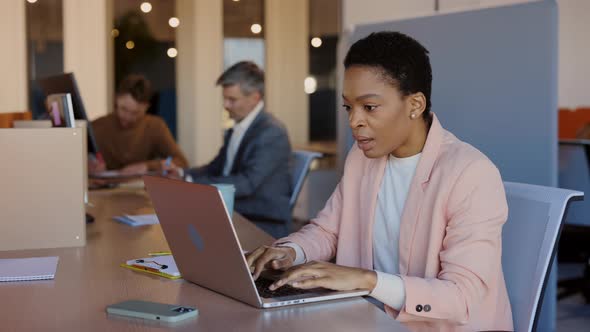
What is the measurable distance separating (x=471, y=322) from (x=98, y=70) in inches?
234

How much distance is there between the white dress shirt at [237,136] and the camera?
3.63 metres

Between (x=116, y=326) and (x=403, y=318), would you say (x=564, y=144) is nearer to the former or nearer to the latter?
(x=403, y=318)

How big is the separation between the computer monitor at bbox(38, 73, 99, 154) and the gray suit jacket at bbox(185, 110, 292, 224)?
0.52 meters

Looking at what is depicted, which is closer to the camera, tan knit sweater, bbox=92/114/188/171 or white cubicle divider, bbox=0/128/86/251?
white cubicle divider, bbox=0/128/86/251

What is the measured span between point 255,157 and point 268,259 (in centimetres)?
185

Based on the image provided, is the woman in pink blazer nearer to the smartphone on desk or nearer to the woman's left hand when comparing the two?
the woman's left hand

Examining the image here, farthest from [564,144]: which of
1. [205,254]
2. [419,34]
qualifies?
[205,254]

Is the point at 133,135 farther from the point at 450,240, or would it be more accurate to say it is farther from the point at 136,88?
the point at 450,240

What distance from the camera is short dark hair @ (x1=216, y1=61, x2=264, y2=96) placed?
144 inches

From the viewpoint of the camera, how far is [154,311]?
1.34m

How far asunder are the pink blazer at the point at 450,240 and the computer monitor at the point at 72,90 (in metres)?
1.50

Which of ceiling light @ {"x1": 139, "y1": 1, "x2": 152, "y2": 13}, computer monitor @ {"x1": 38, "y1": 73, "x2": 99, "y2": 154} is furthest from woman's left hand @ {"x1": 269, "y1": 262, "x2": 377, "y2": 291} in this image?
ceiling light @ {"x1": 139, "y1": 1, "x2": 152, "y2": 13}

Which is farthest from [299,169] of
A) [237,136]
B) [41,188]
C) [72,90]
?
[41,188]

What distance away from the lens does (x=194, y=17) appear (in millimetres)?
7477
